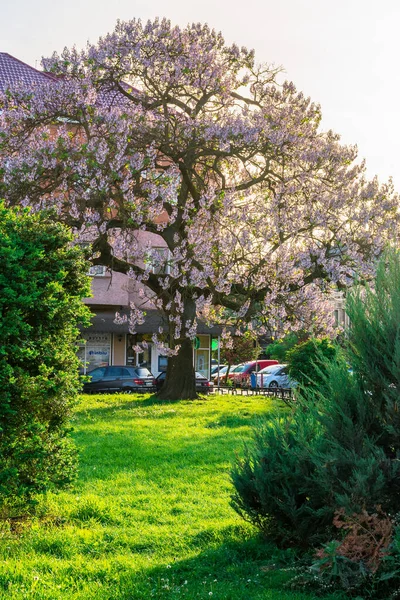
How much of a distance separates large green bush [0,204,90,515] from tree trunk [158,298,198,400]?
15800mm

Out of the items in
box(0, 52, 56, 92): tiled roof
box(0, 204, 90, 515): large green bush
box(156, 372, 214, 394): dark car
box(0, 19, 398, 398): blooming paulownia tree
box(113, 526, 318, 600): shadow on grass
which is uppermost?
box(0, 52, 56, 92): tiled roof

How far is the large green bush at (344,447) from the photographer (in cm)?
506

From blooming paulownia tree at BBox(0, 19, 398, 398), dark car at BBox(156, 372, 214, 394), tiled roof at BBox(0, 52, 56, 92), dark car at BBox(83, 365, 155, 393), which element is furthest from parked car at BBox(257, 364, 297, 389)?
tiled roof at BBox(0, 52, 56, 92)

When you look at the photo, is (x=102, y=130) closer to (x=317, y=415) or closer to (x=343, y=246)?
(x=343, y=246)

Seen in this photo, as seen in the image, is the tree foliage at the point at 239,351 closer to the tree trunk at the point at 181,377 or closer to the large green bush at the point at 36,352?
the tree trunk at the point at 181,377

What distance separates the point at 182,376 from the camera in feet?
76.8

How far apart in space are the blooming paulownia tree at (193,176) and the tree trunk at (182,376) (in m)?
1.15

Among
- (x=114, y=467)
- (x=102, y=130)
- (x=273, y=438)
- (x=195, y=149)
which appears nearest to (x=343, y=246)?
(x=195, y=149)

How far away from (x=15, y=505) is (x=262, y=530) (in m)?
2.29

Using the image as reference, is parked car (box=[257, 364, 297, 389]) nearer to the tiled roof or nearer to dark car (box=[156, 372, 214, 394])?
dark car (box=[156, 372, 214, 394])

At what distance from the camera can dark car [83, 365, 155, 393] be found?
96.2 ft

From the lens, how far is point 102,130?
62.5ft

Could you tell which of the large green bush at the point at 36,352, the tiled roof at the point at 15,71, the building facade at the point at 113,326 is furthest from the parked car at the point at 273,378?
the large green bush at the point at 36,352

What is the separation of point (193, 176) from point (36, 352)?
17.0 m
